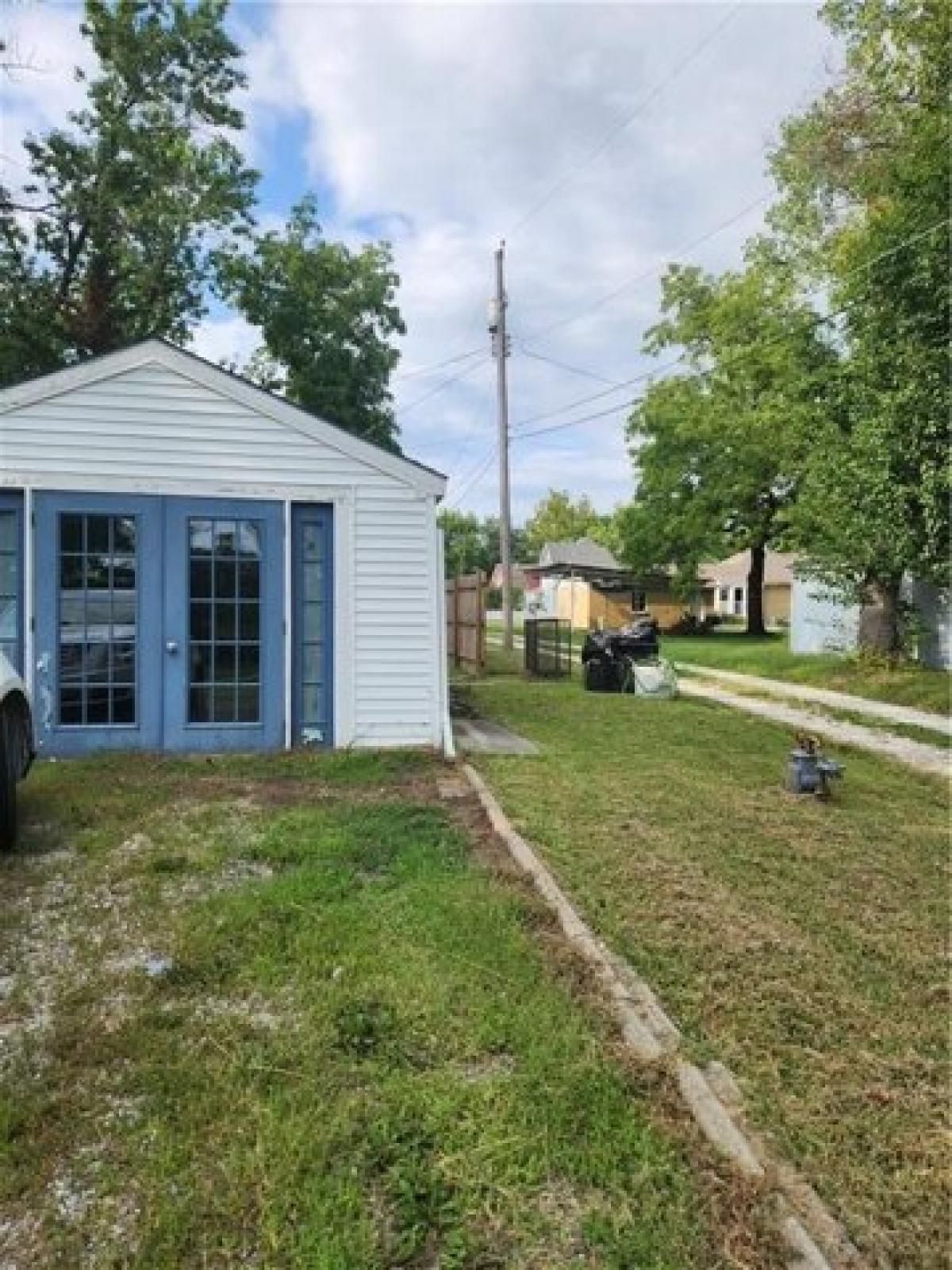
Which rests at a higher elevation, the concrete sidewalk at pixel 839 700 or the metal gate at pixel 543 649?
the metal gate at pixel 543 649

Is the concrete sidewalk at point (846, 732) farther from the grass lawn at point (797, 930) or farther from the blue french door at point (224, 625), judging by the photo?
the blue french door at point (224, 625)

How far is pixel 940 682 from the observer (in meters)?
13.4

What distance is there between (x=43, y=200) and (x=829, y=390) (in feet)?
53.8

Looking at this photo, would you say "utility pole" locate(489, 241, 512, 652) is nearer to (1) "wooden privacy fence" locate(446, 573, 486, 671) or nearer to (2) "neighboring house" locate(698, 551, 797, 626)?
(1) "wooden privacy fence" locate(446, 573, 486, 671)

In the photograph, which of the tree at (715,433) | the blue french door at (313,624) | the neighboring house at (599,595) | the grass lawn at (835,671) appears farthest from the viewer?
the neighboring house at (599,595)

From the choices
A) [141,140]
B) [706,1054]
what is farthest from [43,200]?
[706,1054]

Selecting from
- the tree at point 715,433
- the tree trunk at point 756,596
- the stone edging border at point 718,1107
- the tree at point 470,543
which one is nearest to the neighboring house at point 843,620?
the tree at point 715,433

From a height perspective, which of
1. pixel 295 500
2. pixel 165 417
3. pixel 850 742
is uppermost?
pixel 165 417

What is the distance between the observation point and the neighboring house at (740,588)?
43.6 meters

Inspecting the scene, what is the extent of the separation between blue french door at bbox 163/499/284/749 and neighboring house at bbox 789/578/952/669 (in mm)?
11867

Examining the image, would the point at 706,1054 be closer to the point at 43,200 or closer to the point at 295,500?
the point at 295,500

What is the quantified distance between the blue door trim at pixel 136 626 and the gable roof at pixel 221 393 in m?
0.88

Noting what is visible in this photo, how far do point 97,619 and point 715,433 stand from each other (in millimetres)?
22231

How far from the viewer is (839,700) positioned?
1335 cm
